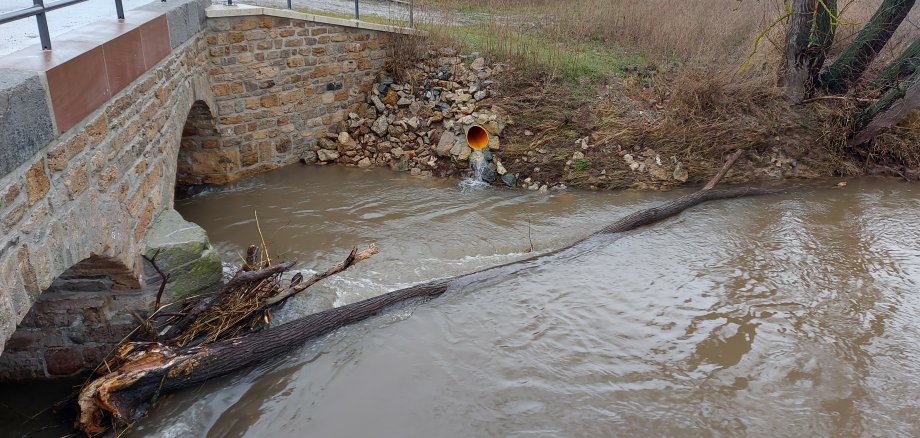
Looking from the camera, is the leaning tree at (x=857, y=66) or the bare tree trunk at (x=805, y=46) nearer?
the leaning tree at (x=857, y=66)

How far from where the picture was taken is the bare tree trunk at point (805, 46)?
10.3 m

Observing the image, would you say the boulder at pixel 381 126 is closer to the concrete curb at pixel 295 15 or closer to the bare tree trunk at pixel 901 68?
the concrete curb at pixel 295 15

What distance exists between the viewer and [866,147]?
10.6 metres

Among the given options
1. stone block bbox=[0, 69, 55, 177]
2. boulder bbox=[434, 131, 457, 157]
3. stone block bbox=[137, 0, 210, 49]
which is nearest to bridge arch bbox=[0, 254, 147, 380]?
stone block bbox=[0, 69, 55, 177]

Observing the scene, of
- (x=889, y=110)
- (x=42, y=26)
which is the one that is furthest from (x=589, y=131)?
(x=42, y=26)

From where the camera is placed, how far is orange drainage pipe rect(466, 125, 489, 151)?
10125 millimetres

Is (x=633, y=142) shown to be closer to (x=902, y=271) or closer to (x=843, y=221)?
(x=843, y=221)

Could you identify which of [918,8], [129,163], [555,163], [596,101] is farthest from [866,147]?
[129,163]

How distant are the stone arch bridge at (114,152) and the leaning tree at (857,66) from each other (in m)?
7.91

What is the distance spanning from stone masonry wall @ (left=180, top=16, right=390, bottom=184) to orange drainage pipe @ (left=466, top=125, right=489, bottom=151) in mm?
2010

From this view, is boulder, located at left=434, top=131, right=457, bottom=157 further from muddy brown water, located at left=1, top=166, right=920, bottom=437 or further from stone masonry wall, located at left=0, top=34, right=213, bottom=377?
stone masonry wall, located at left=0, top=34, right=213, bottom=377

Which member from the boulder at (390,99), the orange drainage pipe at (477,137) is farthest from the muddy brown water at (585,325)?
the boulder at (390,99)

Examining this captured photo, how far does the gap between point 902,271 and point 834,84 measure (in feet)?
16.3

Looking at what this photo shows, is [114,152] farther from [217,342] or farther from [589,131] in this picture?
[589,131]
